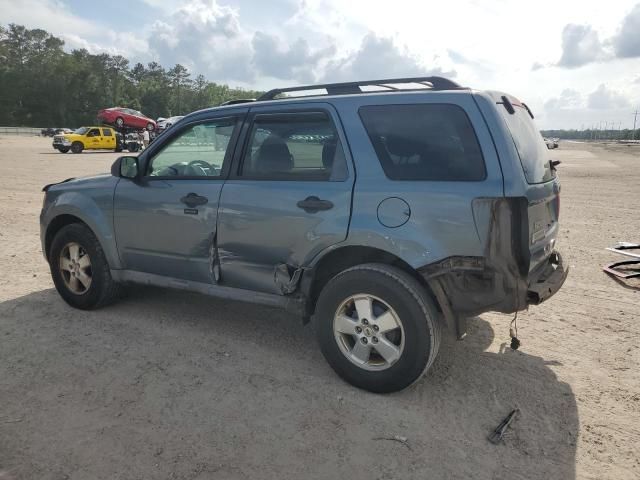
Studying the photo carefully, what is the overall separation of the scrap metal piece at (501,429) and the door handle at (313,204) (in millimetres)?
1689

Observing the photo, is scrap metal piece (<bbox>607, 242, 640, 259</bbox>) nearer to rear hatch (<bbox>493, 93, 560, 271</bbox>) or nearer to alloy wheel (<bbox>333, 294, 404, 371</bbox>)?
rear hatch (<bbox>493, 93, 560, 271</bbox>)

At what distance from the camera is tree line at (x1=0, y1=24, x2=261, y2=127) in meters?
97.5

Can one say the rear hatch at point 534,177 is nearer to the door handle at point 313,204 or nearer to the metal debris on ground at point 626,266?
the door handle at point 313,204

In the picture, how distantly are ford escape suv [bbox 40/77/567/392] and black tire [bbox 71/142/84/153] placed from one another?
3179cm

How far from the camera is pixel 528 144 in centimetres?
336

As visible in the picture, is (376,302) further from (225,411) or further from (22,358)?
(22,358)

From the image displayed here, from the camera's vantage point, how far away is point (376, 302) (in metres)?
3.27

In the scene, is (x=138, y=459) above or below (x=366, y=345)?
below

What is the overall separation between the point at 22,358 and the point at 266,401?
1.95 m

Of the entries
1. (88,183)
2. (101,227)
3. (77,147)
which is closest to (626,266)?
(101,227)

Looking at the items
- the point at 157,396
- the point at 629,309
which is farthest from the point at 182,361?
the point at 629,309

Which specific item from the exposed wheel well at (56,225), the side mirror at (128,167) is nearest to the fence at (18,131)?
the exposed wheel well at (56,225)

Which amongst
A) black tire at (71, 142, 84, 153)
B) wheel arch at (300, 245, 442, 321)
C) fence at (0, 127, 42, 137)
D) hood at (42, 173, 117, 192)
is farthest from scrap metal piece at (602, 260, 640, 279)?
fence at (0, 127, 42, 137)

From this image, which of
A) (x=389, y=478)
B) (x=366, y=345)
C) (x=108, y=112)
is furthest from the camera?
(x=108, y=112)
